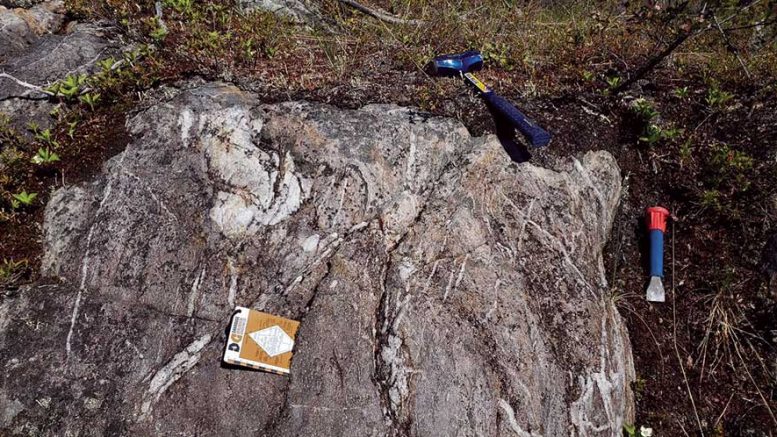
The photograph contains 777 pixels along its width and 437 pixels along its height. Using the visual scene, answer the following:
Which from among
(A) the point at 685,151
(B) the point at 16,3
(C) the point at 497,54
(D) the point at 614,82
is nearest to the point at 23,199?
(B) the point at 16,3

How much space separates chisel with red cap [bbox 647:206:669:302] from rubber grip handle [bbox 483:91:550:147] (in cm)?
126

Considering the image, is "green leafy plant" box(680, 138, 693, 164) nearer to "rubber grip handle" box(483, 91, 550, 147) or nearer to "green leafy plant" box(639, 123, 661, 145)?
"green leafy plant" box(639, 123, 661, 145)

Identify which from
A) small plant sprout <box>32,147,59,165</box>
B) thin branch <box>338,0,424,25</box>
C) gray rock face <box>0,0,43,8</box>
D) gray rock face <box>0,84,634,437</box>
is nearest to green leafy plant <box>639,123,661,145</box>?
gray rock face <box>0,84,634,437</box>

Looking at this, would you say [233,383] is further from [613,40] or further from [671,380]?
[613,40]

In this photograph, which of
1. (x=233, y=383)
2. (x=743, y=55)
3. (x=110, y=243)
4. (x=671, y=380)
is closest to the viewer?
(x=233, y=383)

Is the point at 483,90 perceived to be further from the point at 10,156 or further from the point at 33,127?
the point at 10,156

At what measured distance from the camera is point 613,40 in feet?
18.1

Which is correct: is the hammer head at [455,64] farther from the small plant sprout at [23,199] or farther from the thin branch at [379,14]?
the small plant sprout at [23,199]

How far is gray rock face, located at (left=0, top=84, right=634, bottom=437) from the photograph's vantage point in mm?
3279

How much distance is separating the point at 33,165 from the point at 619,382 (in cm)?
496

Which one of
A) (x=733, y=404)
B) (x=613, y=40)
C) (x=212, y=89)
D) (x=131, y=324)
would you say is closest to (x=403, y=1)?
(x=613, y=40)

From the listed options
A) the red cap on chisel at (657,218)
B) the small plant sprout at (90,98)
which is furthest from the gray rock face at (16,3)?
the red cap on chisel at (657,218)

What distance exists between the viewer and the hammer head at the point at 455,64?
15.8ft

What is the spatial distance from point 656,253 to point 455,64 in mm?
2535
